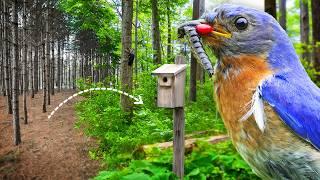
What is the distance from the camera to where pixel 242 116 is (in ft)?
4.39

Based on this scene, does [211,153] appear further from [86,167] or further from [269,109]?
[86,167]

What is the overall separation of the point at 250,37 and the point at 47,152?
7.80 metres

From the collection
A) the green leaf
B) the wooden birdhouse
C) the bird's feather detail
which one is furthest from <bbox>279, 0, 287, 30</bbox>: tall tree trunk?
the bird's feather detail

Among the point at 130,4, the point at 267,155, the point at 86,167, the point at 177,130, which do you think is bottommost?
the point at 86,167

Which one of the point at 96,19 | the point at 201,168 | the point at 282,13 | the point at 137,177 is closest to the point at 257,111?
the point at 137,177

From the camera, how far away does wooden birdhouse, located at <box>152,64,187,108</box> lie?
416 cm

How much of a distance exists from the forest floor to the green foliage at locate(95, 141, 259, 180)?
3.51 metres

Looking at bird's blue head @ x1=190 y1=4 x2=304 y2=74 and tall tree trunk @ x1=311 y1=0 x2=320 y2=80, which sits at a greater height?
tall tree trunk @ x1=311 y1=0 x2=320 y2=80

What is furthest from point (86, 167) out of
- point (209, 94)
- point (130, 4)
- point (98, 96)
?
point (209, 94)

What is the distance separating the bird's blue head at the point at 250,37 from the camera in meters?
1.39

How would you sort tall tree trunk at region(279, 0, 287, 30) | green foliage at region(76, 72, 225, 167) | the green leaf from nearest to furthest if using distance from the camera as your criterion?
the green leaf → green foliage at region(76, 72, 225, 167) → tall tree trunk at region(279, 0, 287, 30)

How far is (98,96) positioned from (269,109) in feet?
30.2

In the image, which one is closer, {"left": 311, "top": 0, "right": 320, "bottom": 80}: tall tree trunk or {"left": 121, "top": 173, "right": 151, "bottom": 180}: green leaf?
{"left": 121, "top": 173, "right": 151, "bottom": 180}: green leaf

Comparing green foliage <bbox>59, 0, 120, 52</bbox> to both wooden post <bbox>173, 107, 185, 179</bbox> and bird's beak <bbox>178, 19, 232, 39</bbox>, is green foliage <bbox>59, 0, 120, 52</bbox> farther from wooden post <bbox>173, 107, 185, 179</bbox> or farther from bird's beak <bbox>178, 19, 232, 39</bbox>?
bird's beak <bbox>178, 19, 232, 39</bbox>
